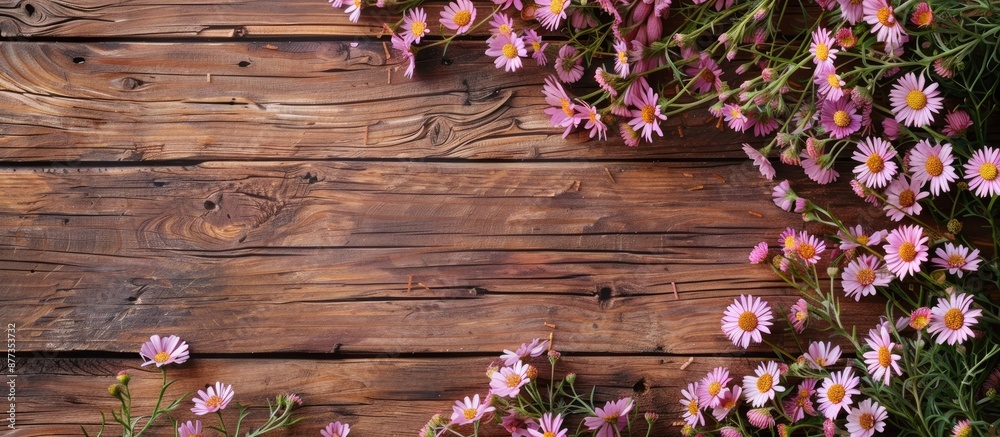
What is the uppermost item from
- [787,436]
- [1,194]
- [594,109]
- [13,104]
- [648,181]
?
[13,104]

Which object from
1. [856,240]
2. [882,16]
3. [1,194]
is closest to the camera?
[882,16]

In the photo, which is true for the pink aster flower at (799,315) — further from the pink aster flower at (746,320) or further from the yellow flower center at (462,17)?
the yellow flower center at (462,17)

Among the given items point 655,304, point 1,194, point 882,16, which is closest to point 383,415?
point 655,304

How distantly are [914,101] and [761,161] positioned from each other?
0.27m

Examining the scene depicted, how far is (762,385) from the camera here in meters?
1.22

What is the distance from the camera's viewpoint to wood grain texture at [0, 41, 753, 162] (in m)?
1.33

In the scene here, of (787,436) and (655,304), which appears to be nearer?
(787,436)

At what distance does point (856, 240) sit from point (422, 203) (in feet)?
2.62

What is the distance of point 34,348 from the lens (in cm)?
131

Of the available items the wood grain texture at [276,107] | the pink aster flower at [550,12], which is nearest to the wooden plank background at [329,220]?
the wood grain texture at [276,107]

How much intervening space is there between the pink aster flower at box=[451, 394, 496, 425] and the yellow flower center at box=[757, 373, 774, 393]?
0.48 meters

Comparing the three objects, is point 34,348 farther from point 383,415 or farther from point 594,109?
point 594,109

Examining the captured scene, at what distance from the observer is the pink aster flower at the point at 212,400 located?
125 centimetres

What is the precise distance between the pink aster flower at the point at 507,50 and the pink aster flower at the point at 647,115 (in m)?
0.23
